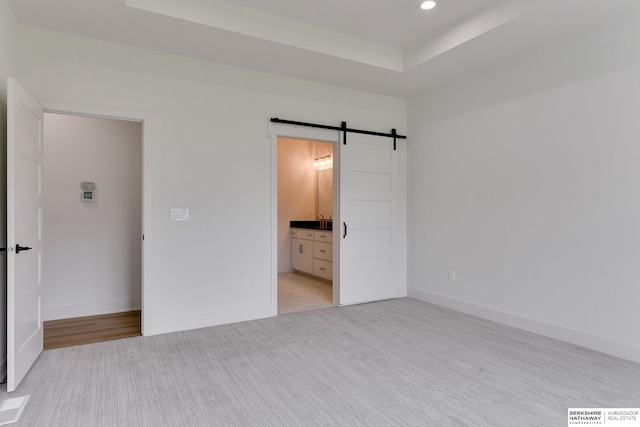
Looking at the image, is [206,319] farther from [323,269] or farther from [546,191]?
[546,191]

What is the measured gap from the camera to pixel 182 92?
3.79 metres

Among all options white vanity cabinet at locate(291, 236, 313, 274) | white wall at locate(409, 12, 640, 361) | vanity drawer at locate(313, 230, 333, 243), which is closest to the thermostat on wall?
vanity drawer at locate(313, 230, 333, 243)

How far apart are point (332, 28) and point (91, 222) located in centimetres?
352

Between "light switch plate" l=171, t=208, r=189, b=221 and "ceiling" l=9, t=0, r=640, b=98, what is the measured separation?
157 centimetres

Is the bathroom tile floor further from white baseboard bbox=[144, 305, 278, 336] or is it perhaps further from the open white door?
the open white door

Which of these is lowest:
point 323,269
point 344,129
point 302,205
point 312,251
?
point 323,269

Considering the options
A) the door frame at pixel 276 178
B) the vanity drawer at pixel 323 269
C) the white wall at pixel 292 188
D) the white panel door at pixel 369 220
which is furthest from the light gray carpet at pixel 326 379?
the white wall at pixel 292 188

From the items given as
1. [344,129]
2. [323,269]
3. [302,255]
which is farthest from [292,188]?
[344,129]

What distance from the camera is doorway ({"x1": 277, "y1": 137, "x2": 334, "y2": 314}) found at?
659 centimetres

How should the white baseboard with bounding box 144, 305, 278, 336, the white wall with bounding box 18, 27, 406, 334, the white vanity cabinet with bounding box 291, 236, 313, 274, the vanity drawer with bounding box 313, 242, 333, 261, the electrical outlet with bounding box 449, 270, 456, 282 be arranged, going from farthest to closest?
the white vanity cabinet with bounding box 291, 236, 313, 274
the vanity drawer with bounding box 313, 242, 333, 261
the electrical outlet with bounding box 449, 270, 456, 282
the white baseboard with bounding box 144, 305, 278, 336
the white wall with bounding box 18, 27, 406, 334

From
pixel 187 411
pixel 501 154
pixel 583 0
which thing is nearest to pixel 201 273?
pixel 187 411

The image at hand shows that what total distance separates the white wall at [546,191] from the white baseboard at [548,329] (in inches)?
0.4

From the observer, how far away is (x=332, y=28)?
3.64 m

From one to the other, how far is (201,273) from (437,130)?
11.1 feet
